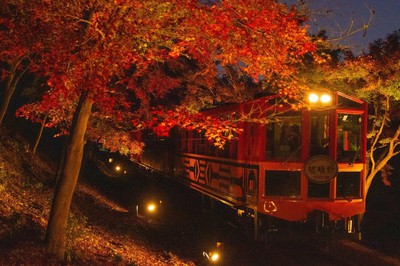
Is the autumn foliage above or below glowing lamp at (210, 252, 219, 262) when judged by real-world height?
above

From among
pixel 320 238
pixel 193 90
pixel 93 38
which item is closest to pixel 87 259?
pixel 93 38

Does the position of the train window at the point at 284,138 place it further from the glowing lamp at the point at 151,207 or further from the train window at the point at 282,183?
the glowing lamp at the point at 151,207

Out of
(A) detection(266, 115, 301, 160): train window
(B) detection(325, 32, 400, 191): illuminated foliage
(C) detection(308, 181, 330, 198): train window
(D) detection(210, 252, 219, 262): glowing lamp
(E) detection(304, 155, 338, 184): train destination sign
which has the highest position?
(B) detection(325, 32, 400, 191): illuminated foliage

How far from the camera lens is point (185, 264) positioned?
1026cm

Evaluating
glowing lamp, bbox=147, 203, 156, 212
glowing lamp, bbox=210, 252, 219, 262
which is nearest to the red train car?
glowing lamp, bbox=210, 252, 219, 262

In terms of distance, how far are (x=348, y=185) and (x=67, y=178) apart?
6.96 m

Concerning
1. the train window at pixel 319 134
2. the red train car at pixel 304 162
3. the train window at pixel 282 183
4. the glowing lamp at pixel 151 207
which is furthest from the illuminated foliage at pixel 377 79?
the glowing lamp at pixel 151 207

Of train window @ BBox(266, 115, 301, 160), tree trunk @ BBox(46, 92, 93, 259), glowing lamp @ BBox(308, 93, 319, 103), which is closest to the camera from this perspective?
tree trunk @ BBox(46, 92, 93, 259)

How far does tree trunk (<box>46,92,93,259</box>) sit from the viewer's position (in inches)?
287

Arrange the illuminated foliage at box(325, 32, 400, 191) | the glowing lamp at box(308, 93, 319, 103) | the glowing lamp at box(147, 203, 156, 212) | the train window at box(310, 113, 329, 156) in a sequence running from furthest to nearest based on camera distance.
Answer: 1. the glowing lamp at box(147, 203, 156, 212)
2. the illuminated foliage at box(325, 32, 400, 191)
3. the train window at box(310, 113, 329, 156)
4. the glowing lamp at box(308, 93, 319, 103)

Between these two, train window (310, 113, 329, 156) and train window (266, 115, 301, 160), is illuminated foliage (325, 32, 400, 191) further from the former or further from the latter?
train window (266, 115, 301, 160)

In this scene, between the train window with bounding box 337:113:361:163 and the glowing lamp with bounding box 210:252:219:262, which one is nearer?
the glowing lamp with bounding box 210:252:219:262

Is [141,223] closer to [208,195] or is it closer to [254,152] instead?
[208,195]

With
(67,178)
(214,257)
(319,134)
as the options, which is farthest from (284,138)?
(67,178)
